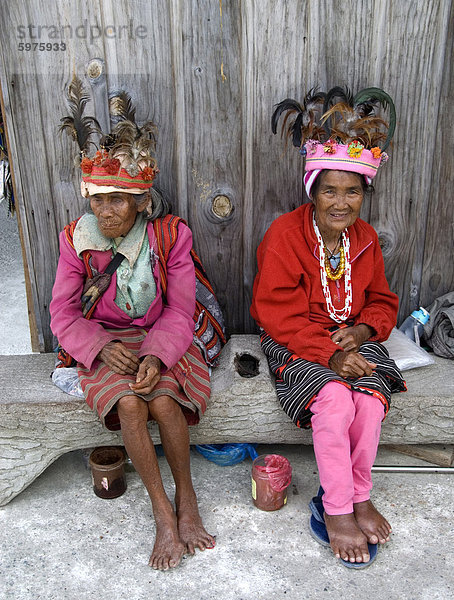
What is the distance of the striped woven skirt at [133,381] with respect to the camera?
8.26 ft

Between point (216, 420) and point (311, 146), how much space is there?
1.41m

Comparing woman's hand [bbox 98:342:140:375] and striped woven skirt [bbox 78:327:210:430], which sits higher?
woman's hand [bbox 98:342:140:375]

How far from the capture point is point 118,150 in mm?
2639

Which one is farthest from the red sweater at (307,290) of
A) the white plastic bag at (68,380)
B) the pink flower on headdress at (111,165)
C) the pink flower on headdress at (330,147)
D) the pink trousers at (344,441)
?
the white plastic bag at (68,380)

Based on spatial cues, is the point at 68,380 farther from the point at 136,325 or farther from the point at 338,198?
the point at 338,198

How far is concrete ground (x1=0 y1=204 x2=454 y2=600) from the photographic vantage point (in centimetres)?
229

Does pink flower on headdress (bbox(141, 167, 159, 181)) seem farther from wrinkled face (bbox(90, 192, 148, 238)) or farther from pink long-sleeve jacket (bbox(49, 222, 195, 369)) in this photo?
pink long-sleeve jacket (bbox(49, 222, 195, 369))

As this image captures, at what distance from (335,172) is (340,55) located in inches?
30.5

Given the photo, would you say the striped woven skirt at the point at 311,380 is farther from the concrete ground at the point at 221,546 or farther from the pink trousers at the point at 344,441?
the concrete ground at the point at 221,546

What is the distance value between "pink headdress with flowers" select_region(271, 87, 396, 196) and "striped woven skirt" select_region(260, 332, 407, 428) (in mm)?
844

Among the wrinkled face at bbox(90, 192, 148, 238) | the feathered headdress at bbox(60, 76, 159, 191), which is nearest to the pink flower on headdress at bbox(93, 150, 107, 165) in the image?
the feathered headdress at bbox(60, 76, 159, 191)

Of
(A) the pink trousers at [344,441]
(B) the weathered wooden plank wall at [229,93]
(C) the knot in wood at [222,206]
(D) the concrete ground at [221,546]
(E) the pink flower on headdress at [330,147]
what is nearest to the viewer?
(D) the concrete ground at [221,546]

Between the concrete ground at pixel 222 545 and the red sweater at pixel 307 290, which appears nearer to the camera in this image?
the concrete ground at pixel 222 545

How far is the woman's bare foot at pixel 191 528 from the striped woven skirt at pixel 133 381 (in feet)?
1.25
